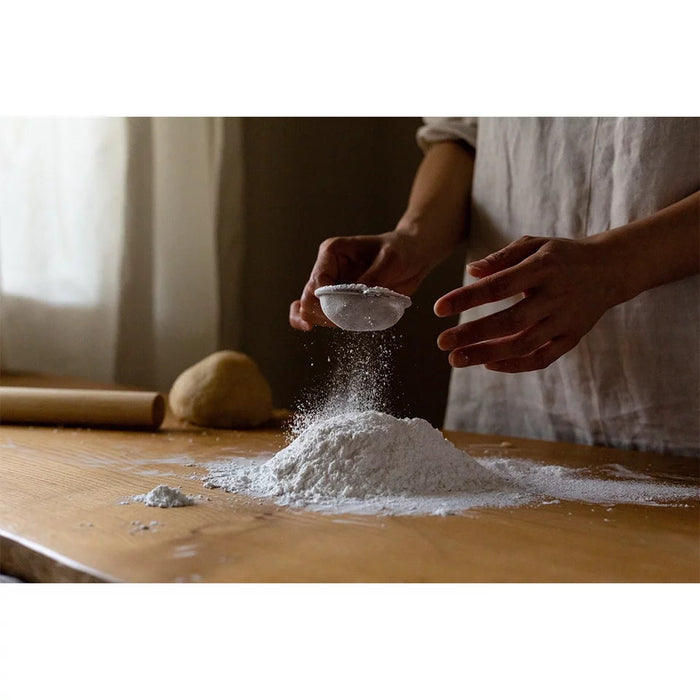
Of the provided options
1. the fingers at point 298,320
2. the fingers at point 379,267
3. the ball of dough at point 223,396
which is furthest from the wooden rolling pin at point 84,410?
the fingers at point 379,267

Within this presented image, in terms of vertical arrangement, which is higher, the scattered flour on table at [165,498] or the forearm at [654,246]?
the forearm at [654,246]

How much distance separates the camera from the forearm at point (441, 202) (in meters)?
1.25

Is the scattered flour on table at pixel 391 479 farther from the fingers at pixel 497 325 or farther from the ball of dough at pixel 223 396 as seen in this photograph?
the ball of dough at pixel 223 396

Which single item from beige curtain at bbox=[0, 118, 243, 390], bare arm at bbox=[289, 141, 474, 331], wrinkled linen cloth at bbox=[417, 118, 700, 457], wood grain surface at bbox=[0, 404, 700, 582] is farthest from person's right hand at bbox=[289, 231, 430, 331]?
beige curtain at bbox=[0, 118, 243, 390]

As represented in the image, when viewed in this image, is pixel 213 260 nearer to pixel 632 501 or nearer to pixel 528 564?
pixel 632 501

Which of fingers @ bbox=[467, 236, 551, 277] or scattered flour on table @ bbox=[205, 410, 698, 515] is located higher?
fingers @ bbox=[467, 236, 551, 277]

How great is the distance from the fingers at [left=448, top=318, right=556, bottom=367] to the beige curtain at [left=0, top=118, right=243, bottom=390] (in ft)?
3.85

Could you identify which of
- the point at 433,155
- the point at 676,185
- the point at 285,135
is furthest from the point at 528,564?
the point at 285,135

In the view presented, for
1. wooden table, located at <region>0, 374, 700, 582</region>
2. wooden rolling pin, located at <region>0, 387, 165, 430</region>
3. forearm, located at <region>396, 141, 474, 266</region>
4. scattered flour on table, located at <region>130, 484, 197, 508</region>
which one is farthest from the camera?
forearm, located at <region>396, 141, 474, 266</region>

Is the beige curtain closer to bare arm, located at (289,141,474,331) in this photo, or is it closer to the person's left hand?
bare arm, located at (289,141,474,331)

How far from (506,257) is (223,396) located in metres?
0.54

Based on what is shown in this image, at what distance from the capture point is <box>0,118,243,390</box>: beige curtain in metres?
1.75

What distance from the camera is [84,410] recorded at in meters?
1.14

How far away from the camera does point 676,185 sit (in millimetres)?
1032
